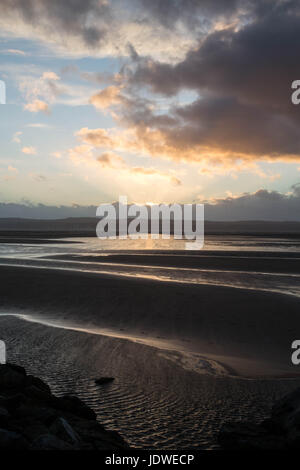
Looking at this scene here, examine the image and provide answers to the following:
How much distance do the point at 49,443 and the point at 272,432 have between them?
2.75 m

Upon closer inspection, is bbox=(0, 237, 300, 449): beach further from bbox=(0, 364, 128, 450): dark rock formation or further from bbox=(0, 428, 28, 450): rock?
bbox=(0, 428, 28, 450): rock

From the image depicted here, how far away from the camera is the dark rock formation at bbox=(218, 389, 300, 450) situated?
4.14 m

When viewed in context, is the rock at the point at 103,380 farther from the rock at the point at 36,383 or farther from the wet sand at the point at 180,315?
the wet sand at the point at 180,315

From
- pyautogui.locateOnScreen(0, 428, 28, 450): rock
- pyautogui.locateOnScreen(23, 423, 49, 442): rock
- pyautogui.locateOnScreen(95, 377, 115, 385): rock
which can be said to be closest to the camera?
pyautogui.locateOnScreen(0, 428, 28, 450): rock

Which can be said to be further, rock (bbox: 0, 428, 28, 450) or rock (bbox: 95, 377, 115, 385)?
rock (bbox: 95, 377, 115, 385)

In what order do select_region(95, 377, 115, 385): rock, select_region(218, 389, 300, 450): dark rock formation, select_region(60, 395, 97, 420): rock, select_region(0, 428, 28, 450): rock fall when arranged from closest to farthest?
select_region(0, 428, 28, 450): rock, select_region(218, 389, 300, 450): dark rock formation, select_region(60, 395, 97, 420): rock, select_region(95, 377, 115, 385): rock

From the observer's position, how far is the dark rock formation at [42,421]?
12.3ft

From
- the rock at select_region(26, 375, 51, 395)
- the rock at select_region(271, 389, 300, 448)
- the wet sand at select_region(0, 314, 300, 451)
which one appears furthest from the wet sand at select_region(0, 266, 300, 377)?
the rock at select_region(26, 375, 51, 395)

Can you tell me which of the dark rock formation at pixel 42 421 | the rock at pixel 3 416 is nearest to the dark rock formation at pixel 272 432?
the dark rock formation at pixel 42 421

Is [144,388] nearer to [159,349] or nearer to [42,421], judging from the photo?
[159,349]

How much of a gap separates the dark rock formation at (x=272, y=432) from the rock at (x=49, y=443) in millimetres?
1992

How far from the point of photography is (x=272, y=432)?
449 cm

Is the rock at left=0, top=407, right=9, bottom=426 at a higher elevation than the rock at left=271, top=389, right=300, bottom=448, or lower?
higher
